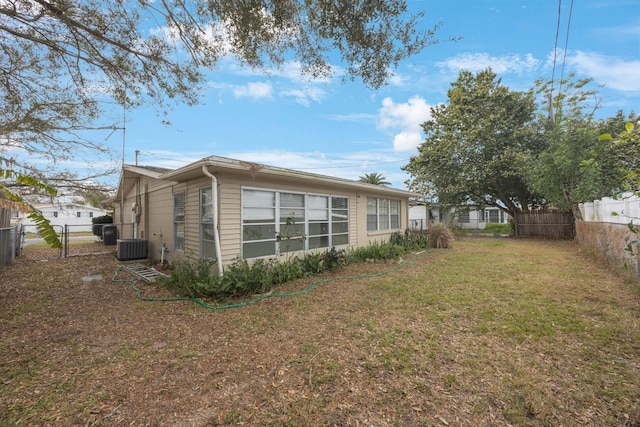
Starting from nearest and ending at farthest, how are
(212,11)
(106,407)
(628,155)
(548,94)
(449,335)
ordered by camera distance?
(106,407) → (449,335) → (212,11) → (628,155) → (548,94)

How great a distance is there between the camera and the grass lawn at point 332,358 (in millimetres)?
2184

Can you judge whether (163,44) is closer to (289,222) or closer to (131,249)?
(289,222)

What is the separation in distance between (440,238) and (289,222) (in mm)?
7770

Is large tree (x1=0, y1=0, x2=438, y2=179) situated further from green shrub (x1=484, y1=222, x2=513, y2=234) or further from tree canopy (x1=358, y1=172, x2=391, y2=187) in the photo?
tree canopy (x1=358, y1=172, x2=391, y2=187)

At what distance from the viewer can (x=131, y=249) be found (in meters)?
8.87

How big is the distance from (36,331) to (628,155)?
19998 mm

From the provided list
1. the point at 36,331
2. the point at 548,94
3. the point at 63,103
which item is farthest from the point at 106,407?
the point at 548,94

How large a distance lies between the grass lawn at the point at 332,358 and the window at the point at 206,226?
1277 millimetres

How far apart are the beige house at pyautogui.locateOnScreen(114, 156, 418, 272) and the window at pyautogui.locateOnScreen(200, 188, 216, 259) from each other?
22mm

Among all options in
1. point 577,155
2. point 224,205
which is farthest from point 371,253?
point 577,155

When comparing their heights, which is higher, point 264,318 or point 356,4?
point 356,4

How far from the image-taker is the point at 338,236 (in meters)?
8.86

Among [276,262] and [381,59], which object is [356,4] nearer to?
[381,59]

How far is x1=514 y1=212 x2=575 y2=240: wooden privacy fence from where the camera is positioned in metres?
14.5
